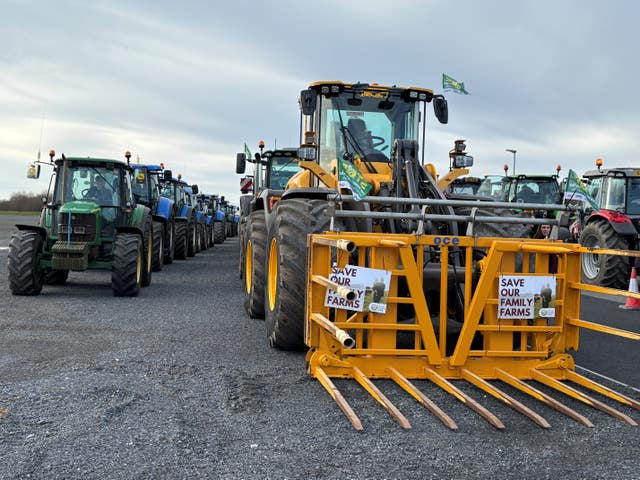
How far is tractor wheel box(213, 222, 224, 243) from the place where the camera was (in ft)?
97.3

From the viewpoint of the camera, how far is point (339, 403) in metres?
4.57

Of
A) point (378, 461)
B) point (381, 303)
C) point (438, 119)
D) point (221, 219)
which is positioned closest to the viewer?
point (378, 461)

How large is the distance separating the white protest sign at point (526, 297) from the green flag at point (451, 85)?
3346 mm

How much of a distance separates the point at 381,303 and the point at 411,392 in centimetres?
71

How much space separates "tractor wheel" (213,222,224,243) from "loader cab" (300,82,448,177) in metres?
21.7

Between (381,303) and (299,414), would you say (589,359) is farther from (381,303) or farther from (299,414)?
(299,414)

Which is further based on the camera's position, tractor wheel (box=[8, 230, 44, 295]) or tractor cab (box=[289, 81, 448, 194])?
tractor wheel (box=[8, 230, 44, 295])

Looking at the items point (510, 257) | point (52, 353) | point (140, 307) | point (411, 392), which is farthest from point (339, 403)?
point (140, 307)

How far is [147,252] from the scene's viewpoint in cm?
1266

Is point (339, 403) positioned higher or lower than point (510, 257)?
lower

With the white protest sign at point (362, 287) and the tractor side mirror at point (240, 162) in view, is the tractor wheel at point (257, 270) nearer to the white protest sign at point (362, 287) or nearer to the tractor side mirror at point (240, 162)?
the white protest sign at point (362, 287)

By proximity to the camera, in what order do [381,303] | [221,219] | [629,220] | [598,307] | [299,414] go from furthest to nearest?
[221,219] → [629,220] → [598,307] → [381,303] → [299,414]

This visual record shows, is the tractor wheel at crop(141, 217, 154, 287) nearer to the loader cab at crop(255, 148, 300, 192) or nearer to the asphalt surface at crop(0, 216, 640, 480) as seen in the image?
the loader cab at crop(255, 148, 300, 192)

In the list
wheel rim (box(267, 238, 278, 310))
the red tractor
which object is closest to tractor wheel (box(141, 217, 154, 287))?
wheel rim (box(267, 238, 278, 310))
